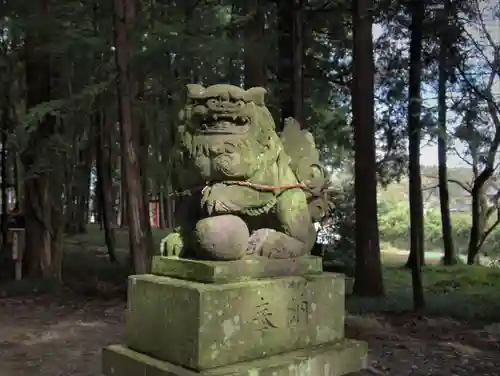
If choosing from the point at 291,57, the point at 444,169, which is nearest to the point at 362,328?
the point at 291,57

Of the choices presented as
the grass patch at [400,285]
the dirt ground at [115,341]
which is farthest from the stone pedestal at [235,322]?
the grass patch at [400,285]

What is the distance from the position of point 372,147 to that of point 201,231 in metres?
5.78

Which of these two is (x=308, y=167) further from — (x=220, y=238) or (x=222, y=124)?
(x=220, y=238)

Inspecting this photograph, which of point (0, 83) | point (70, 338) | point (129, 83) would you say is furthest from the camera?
point (0, 83)

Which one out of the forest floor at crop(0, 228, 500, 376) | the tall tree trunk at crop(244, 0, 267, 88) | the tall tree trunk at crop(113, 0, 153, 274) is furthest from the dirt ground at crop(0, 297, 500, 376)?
the tall tree trunk at crop(244, 0, 267, 88)

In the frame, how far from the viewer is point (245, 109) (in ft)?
10.7

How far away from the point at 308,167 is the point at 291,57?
6414 mm

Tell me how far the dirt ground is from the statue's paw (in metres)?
1.99

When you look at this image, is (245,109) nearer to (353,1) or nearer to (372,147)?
(372,147)

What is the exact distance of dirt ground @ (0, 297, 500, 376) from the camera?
17.0 feet

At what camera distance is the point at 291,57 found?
973 centimetres

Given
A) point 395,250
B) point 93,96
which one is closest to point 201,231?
point 93,96

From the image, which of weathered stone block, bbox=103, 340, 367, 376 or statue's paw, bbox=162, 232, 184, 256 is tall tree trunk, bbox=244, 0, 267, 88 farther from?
weathered stone block, bbox=103, 340, 367, 376

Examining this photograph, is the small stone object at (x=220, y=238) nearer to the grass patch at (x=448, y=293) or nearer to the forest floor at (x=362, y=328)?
the forest floor at (x=362, y=328)
